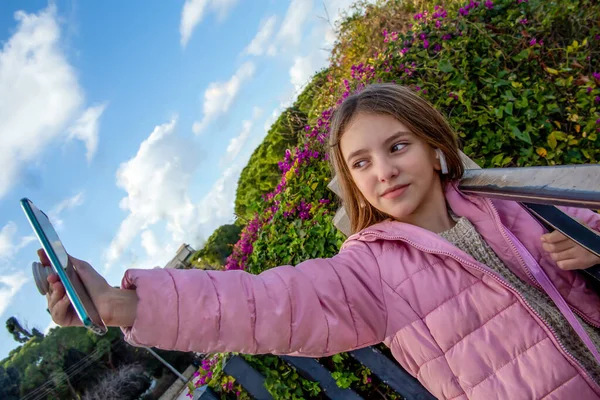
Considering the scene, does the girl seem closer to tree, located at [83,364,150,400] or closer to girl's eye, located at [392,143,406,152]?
girl's eye, located at [392,143,406,152]

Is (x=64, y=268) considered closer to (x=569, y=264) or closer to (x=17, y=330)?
(x=569, y=264)

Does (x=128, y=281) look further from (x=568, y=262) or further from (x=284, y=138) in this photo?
(x=284, y=138)

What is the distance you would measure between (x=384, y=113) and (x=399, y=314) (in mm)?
764

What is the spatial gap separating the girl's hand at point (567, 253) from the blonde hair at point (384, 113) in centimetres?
45

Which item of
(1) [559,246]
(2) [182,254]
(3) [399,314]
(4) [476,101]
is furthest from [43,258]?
(2) [182,254]

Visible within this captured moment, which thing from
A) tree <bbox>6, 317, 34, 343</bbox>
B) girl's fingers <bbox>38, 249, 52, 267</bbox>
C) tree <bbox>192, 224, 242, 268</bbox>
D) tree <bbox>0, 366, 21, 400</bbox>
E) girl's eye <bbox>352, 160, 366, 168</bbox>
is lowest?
girl's eye <bbox>352, 160, 366, 168</bbox>

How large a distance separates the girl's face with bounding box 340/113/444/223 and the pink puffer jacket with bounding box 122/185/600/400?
11 centimetres

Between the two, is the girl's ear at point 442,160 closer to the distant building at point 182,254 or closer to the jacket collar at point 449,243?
the jacket collar at point 449,243

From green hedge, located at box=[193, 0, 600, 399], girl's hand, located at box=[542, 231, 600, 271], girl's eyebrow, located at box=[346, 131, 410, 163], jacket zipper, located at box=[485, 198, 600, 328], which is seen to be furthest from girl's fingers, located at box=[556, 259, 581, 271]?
green hedge, located at box=[193, 0, 600, 399]

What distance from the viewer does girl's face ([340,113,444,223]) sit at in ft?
4.52

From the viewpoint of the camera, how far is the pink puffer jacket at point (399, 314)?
3.20ft

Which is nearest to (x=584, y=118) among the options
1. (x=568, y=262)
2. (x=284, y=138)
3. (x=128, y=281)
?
(x=568, y=262)

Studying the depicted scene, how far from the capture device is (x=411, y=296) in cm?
122

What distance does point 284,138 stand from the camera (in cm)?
596
